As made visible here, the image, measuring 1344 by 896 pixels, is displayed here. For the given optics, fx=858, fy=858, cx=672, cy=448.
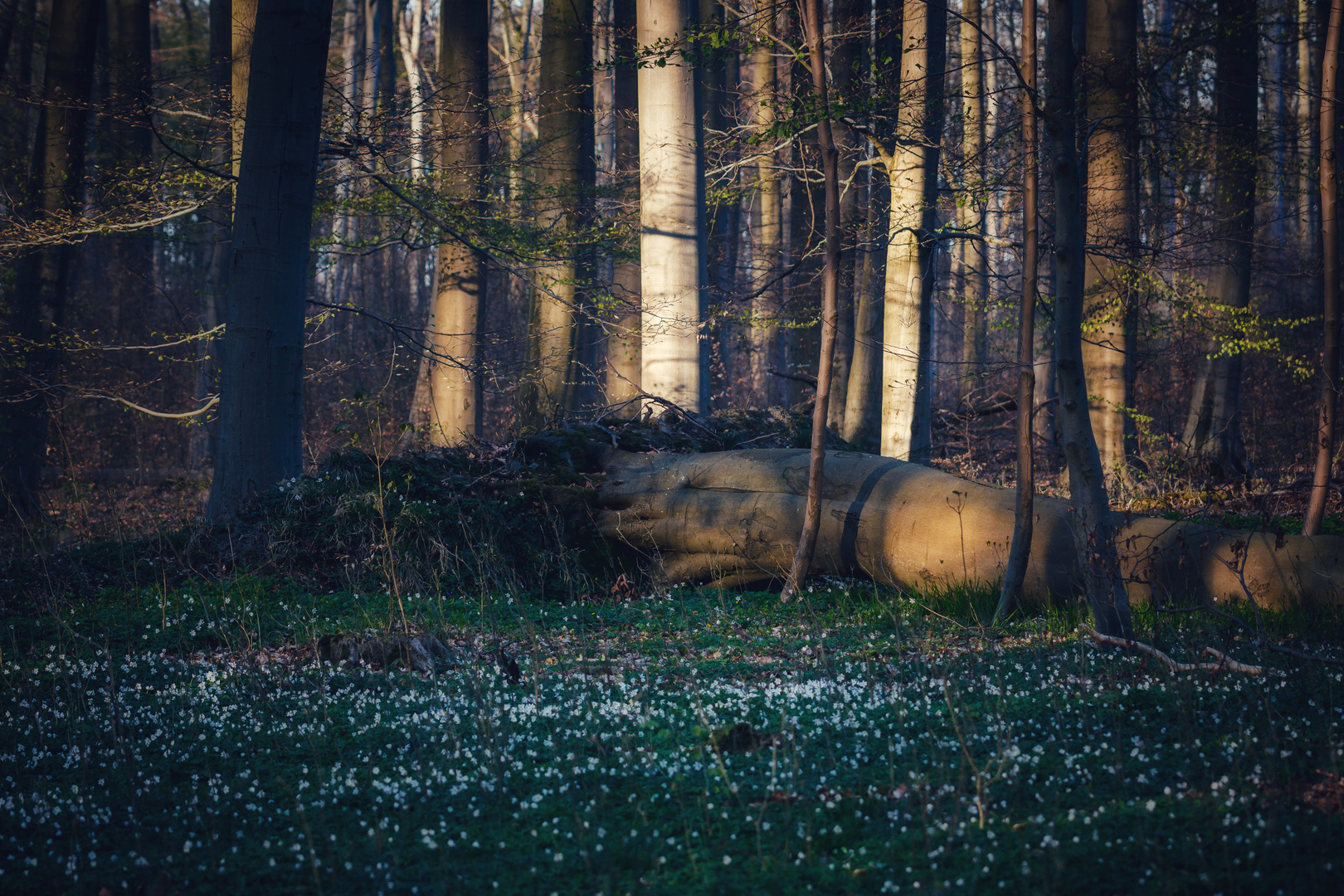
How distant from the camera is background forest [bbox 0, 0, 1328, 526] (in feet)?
36.0

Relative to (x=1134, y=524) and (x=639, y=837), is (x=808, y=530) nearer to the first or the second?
(x=1134, y=524)

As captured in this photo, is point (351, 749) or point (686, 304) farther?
point (686, 304)

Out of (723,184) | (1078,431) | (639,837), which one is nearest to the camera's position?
(639,837)

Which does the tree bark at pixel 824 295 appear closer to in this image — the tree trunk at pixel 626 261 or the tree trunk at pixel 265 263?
the tree trunk at pixel 265 263

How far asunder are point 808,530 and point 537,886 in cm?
515

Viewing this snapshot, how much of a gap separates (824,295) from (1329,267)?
182 inches

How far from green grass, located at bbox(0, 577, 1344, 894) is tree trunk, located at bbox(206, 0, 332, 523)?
8.53ft

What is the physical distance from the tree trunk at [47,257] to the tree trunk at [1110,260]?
14.8 m

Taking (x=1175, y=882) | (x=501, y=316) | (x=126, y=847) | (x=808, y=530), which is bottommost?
(x=126, y=847)

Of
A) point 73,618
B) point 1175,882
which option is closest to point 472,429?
point 73,618

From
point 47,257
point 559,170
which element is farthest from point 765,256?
point 47,257

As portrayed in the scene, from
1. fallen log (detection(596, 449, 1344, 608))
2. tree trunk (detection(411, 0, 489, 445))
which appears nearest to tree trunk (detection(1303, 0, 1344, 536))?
fallen log (detection(596, 449, 1344, 608))

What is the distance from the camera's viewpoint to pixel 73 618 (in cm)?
704

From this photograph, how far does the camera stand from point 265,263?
8.87m
